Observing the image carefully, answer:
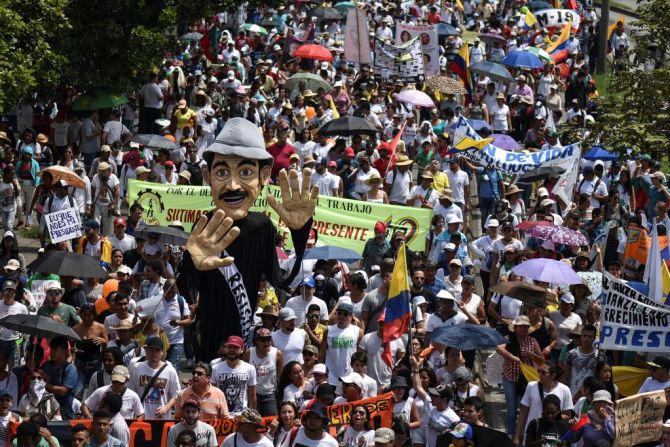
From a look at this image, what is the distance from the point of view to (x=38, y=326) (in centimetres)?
1580

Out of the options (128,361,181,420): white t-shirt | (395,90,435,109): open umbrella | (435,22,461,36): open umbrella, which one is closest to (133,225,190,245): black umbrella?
(128,361,181,420): white t-shirt

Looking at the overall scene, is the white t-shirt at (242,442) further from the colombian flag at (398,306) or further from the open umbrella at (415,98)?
the open umbrella at (415,98)

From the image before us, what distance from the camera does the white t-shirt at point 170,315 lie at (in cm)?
1758

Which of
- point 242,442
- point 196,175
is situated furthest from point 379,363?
point 196,175

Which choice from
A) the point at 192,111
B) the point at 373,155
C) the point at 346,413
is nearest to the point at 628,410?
the point at 346,413

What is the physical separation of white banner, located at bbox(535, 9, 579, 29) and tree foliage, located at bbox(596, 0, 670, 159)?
17365mm

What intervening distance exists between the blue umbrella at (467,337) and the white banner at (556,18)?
24695mm

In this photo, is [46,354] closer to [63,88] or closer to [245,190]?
[245,190]

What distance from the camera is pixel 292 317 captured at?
653 inches

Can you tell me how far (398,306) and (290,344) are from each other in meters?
1.15

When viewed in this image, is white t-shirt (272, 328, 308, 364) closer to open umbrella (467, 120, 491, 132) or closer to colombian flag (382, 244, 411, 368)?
colombian flag (382, 244, 411, 368)

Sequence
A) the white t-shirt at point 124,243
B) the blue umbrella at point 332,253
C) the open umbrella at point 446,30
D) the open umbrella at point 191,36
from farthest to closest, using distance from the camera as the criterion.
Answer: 1. the open umbrella at point 446,30
2. the open umbrella at point 191,36
3. the white t-shirt at point 124,243
4. the blue umbrella at point 332,253

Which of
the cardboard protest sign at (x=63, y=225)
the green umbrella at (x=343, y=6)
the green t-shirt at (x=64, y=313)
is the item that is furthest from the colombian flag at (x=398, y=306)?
the green umbrella at (x=343, y=6)

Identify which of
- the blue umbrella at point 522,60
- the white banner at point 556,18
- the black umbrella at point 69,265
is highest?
the black umbrella at point 69,265
